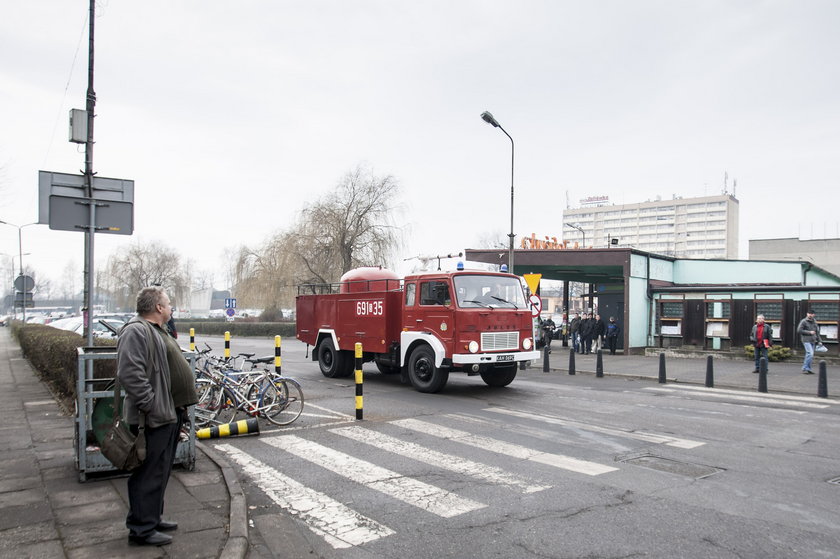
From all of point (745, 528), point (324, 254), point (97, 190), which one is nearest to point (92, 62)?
point (97, 190)

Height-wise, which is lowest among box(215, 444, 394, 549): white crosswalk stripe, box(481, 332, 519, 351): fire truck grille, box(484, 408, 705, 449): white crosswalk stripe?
A: box(484, 408, 705, 449): white crosswalk stripe

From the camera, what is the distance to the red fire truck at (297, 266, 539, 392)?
40.3 feet

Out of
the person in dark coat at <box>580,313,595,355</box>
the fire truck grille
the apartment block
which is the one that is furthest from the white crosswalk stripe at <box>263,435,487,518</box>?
the apartment block

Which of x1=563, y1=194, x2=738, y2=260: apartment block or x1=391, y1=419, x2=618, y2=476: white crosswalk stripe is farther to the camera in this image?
x1=563, y1=194, x2=738, y2=260: apartment block

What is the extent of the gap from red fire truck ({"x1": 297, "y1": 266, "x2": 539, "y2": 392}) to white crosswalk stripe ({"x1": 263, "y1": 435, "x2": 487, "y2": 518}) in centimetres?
479

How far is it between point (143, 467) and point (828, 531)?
5.21m

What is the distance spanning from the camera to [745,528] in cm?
492

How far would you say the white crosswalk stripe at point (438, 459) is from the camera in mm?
6215

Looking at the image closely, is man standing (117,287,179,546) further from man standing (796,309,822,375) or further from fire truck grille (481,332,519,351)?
man standing (796,309,822,375)

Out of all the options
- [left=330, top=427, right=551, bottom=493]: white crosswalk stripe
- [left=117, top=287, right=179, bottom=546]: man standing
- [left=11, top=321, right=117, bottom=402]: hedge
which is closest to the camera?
[left=117, top=287, right=179, bottom=546]: man standing

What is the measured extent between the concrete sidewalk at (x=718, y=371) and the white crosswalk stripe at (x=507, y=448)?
360 inches

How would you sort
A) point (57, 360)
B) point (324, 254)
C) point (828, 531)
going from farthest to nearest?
point (324, 254), point (57, 360), point (828, 531)

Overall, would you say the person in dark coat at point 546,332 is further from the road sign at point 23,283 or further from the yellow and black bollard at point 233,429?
the road sign at point 23,283

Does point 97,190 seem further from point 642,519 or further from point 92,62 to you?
point 642,519
